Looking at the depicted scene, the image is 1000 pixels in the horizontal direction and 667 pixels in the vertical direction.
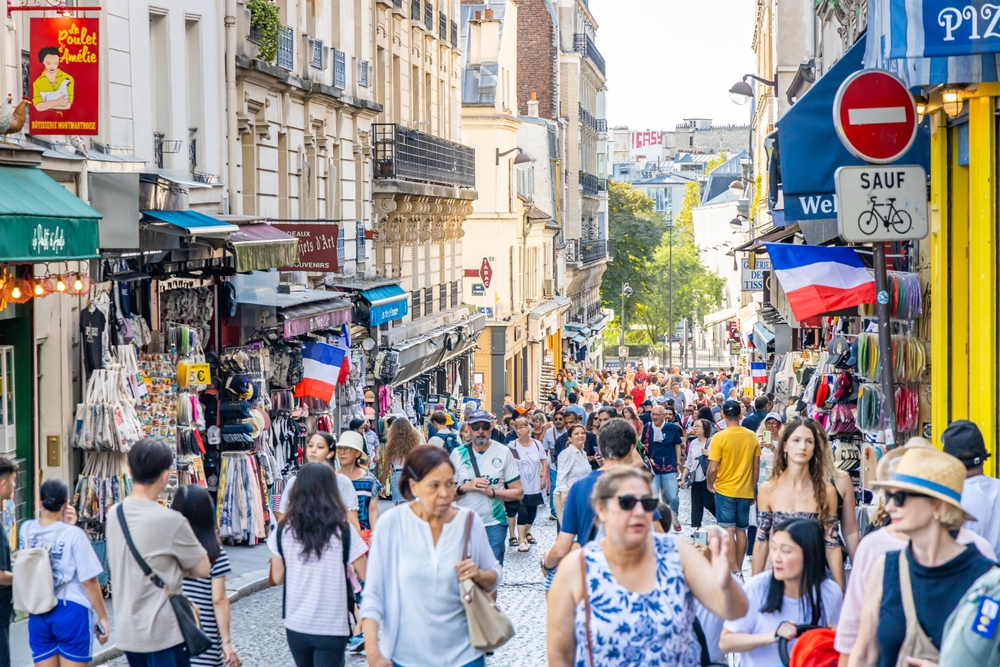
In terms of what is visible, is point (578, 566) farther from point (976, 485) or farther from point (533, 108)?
point (533, 108)

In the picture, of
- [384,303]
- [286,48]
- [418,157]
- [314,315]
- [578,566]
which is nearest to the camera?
[578,566]

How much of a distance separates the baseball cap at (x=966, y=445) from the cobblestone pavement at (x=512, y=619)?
4.23 m

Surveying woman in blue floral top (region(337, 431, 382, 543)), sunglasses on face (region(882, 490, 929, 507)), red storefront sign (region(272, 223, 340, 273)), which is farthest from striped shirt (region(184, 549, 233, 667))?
red storefront sign (region(272, 223, 340, 273))

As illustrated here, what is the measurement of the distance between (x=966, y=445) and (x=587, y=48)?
207 feet

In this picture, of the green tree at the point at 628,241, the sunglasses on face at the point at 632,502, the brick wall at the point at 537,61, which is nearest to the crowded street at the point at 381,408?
the sunglasses on face at the point at 632,502

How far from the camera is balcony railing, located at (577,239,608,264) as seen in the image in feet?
220

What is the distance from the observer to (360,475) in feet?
34.6

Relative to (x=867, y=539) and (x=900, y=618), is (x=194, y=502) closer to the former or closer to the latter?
(x=867, y=539)

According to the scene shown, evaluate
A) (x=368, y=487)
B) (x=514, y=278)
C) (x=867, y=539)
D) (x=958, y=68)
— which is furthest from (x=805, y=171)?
(x=514, y=278)

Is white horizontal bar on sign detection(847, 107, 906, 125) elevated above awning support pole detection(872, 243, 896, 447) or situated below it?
above

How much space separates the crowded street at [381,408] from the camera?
570cm

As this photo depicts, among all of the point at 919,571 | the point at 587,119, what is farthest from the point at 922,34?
the point at 587,119

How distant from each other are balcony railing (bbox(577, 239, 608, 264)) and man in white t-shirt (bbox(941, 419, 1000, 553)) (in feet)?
192

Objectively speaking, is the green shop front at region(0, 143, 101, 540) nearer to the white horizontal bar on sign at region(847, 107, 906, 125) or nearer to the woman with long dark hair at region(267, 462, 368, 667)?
the woman with long dark hair at region(267, 462, 368, 667)
